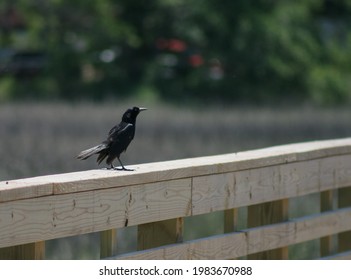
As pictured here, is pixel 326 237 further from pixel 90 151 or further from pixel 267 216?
pixel 90 151

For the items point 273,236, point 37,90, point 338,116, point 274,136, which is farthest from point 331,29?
point 273,236

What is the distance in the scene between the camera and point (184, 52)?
34.0 metres

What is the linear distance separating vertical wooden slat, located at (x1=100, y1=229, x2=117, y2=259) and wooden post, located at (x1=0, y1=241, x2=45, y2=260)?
1.23 feet

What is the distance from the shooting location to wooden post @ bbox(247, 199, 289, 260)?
16.5 ft

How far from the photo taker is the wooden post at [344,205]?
577 centimetres

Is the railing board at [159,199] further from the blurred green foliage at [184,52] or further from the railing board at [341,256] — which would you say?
the blurred green foliage at [184,52]

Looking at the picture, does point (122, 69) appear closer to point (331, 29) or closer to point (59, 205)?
point (331, 29)

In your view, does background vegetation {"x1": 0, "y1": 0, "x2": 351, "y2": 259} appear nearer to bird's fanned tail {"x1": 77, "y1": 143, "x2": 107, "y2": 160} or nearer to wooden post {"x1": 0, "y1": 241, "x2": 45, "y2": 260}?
bird's fanned tail {"x1": 77, "y1": 143, "x2": 107, "y2": 160}

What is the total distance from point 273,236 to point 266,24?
88.9ft

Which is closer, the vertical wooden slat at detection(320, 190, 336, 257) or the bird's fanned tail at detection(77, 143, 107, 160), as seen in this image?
the bird's fanned tail at detection(77, 143, 107, 160)

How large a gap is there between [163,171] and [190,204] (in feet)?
0.87

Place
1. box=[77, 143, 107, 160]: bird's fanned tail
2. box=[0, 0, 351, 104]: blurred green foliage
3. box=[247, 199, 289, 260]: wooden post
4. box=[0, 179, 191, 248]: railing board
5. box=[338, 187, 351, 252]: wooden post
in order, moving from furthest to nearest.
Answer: box=[0, 0, 351, 104]: blurred green foliage, box=[338, 187, 351, 252]: wooden post, box=[247, 199, 289, 260]: wooden post, box=[77, 143, 107, 160]: bird's fanned tail, box=[0, 179, 191, 248]: railing board

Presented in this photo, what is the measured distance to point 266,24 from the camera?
3159cm

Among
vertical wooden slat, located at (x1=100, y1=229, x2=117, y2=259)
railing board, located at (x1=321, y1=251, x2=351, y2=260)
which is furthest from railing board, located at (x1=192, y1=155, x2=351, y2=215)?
vertical wooden slat, located at (x1=100, y1=229, x2=117, y2=259)
